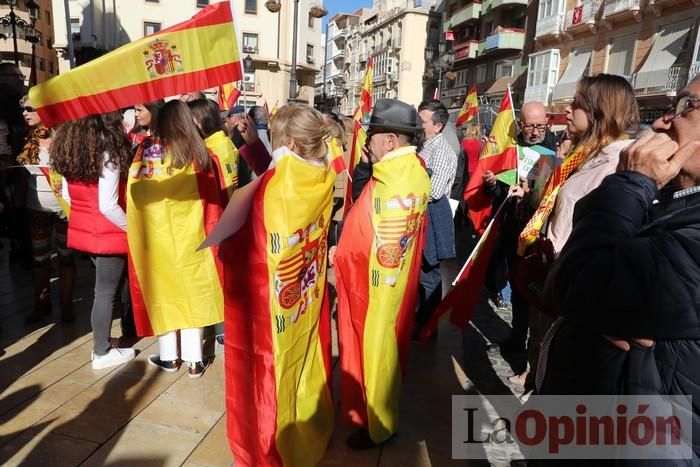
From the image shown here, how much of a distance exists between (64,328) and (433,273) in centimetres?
315

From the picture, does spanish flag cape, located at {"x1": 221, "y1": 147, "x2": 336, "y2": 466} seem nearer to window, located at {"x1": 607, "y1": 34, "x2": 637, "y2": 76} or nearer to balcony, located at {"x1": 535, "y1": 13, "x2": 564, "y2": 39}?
window, located at {"x1": 607, "y1": 34, "x2": 637, "y2": 76}

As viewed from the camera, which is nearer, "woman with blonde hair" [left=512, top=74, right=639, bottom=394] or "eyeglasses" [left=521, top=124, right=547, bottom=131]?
"woman with blonde hair" [left=512, top=74, right=639, bottom=394]

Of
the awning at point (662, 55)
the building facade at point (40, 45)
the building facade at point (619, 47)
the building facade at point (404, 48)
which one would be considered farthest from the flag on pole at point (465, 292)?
the building facade at point (40, 45)

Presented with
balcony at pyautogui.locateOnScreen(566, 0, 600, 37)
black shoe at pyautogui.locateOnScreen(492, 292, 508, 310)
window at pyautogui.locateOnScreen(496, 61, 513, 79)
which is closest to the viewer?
black shoe at pyautogui.locateOnScreen(492, 292, 508, 310)

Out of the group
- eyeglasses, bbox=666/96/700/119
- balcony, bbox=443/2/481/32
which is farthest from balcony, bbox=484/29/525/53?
eyeglasses, bbox=666/96/700/119

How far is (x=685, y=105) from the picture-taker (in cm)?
131

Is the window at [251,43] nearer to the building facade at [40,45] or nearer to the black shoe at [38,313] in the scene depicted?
the building facade at [40,45]

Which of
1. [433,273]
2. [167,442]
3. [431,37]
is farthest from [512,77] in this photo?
[167,442]

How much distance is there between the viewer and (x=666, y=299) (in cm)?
108

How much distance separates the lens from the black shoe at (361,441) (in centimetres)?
263

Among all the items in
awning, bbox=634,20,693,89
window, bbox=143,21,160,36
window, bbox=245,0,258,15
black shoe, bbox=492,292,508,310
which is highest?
window, bbox=245,0,258,15

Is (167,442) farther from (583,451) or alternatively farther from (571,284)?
(571,284)

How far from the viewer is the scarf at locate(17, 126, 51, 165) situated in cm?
373

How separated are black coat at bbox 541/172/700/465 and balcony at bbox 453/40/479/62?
36.8m
